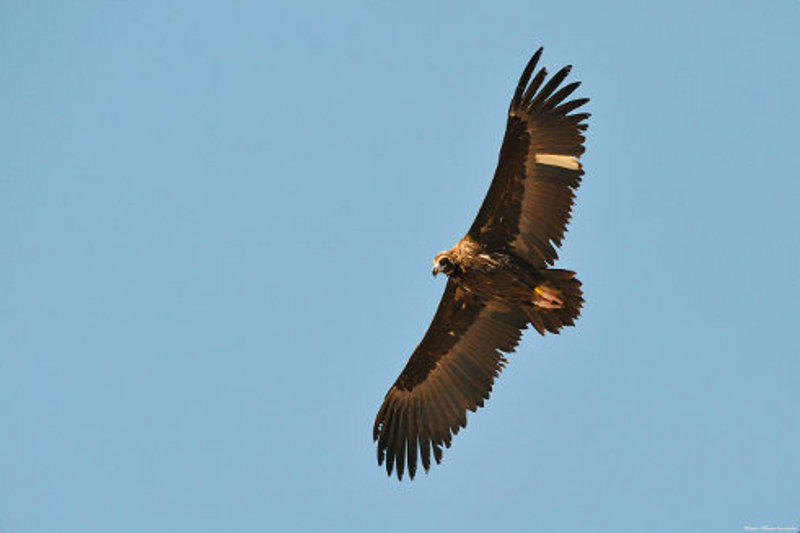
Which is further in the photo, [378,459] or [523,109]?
[378,459]

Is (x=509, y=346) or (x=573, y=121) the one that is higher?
(x=573, y=121)

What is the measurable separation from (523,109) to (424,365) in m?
4.84

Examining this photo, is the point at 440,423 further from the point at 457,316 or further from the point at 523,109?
the point at 523,109

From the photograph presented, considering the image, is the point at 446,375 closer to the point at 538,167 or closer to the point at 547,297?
the point at 547,297

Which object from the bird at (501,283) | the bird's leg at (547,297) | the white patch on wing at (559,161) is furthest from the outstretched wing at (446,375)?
the white patch on wing at (559,161)

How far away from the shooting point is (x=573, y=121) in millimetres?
16797

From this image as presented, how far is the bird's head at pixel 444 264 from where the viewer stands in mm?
17125

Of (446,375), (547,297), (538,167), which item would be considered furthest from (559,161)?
(446,375)

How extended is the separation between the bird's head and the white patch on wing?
6.82 ft

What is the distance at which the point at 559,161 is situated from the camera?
55.2 ft

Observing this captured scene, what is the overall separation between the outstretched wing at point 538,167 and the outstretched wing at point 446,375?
Result: 62.4 inches

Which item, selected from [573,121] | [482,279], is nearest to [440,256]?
[482,279]

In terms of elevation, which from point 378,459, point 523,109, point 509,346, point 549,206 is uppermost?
point 523,109

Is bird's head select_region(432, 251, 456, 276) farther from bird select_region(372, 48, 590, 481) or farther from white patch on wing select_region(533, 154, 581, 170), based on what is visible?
white patch on wing select_region(533, 154, 581, 170)
